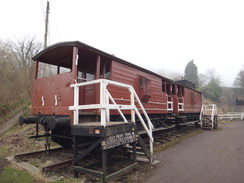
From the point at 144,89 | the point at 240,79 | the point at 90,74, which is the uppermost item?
the point at 240,79

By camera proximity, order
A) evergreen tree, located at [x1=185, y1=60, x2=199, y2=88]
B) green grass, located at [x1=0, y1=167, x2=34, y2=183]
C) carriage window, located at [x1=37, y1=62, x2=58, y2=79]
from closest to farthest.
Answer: green grass, located at [x1=0, y1=167, x2=34, y2=183] < carriage window, located at [x1=37, y1=62, x2=58, y2=79] < evergreen tree, located at [x1=185, y1=60, x2=199, y2=88]

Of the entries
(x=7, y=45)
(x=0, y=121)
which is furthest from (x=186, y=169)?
(x=7, y=45)

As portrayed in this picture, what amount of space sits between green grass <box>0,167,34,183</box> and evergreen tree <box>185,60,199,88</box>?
4442cm

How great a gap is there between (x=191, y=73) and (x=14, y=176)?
45.9m

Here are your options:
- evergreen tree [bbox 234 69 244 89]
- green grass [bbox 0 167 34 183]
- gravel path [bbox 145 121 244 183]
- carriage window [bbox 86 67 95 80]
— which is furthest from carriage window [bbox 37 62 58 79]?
evergreen tree [bbox 234 69 244 89]

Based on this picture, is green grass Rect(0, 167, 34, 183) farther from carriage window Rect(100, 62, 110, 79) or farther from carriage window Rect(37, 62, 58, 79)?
carriage window Rect(37, 62, 58, 79)

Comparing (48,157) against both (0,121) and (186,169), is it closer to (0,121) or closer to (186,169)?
(186,169)

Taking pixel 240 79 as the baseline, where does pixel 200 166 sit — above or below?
below

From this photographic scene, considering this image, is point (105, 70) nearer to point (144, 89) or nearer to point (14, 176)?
point (144, 89)

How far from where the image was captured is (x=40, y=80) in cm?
599

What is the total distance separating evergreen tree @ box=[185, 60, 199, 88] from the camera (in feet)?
143

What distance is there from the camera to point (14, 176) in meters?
4.04

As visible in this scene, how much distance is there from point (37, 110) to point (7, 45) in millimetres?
17549

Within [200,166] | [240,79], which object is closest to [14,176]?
[200,166]
